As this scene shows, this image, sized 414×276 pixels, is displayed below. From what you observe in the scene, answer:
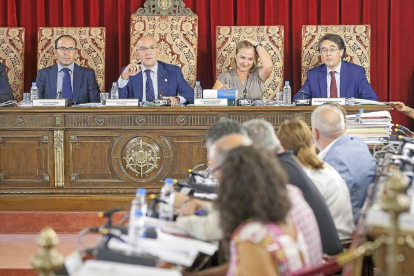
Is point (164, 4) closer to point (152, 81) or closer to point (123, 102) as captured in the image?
point (152, 81)

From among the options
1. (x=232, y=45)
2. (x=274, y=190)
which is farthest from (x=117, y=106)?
(x=274, y=190)

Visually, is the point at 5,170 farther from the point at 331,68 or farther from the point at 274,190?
the point at 274,190

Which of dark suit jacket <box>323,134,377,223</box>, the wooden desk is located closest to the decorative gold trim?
the wooden desk

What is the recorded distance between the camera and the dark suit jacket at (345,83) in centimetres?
593

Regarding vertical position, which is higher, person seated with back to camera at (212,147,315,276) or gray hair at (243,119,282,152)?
gray hair at (243,119,282,152)

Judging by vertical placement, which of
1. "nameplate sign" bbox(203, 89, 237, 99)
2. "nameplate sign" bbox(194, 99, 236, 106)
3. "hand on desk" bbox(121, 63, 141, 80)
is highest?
"hand on desk" bbox(121, 63, 141, 80)

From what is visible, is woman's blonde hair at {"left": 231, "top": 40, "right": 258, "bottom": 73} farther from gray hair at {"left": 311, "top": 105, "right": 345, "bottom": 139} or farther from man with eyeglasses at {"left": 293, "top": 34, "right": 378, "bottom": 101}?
gray hair at {"left": 311, "top": 105, "right": 345, "bottom": 139}

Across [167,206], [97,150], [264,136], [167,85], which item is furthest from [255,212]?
[167,85]

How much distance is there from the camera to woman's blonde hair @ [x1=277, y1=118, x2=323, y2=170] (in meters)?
2.97

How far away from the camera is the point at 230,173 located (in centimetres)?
183

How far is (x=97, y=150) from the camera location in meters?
5.21

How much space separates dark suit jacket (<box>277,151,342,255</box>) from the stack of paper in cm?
216

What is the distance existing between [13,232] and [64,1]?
8.27 ft

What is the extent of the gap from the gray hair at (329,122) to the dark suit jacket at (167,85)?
7.45 feet
